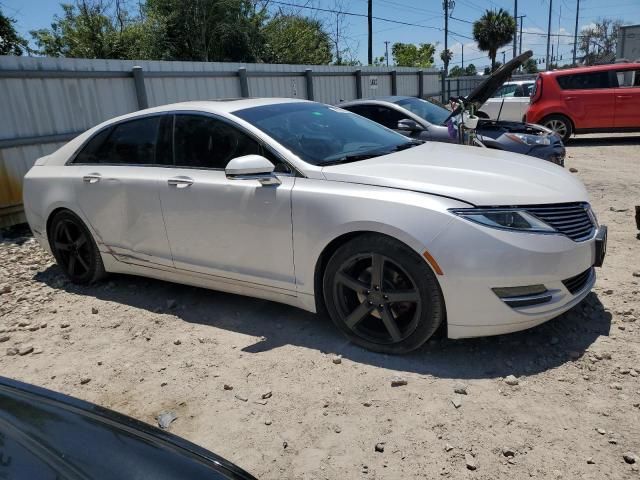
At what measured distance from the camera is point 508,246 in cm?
291

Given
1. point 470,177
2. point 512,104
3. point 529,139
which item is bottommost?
point 512,104

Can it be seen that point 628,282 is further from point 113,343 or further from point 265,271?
point 113,343

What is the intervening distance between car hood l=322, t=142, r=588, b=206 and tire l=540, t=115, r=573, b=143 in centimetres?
967

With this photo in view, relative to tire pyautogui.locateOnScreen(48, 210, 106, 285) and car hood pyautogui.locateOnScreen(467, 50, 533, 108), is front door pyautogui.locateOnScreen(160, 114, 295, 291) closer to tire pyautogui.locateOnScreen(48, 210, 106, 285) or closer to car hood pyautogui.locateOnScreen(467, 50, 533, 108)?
tire pyautogui.locateOnScreen(48, 210, 106, 285)

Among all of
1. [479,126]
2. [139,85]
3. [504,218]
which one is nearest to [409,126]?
[479,126]

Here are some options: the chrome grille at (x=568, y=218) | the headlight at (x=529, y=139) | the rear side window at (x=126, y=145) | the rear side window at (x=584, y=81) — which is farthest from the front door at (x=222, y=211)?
the rear side window at (x=584, y=81)

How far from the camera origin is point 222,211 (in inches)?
148

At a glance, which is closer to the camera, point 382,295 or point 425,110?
point 382,295

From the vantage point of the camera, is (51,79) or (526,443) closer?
(526,443)

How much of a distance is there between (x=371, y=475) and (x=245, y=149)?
2269 millimetres

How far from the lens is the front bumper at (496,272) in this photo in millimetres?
2914

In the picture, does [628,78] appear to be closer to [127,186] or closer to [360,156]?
[360,156]

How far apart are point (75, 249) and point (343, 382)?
9.86 feet

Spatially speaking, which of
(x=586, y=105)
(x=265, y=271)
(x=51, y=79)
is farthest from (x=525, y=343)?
(x=586, y=105)
